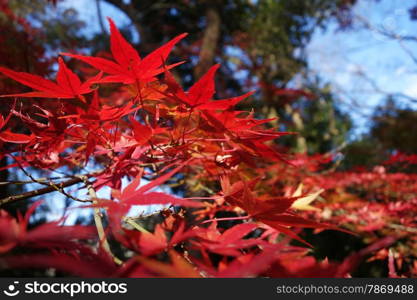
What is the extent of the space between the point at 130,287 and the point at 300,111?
5.98 m

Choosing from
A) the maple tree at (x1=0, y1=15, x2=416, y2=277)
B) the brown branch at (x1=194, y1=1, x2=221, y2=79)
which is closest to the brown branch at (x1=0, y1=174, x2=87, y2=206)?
the maple tree at (x1=0, y1=15, x2=416, y2=277)

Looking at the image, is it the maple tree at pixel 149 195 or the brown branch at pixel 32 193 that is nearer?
the maple tree at pixel 149 195

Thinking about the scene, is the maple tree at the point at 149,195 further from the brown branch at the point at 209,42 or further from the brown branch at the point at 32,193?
the brown branch at the point at 209,42

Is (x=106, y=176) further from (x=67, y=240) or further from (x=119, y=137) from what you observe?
(x=67, y=240)

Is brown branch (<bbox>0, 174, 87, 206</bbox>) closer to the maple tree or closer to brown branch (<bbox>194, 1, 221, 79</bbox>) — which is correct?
the maple tree

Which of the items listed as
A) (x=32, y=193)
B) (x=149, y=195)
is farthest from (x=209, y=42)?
(x=149, y=195)

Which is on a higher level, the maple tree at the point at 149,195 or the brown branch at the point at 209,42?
the brown branch at the point at 209,42

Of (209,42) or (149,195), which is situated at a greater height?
(209,42)

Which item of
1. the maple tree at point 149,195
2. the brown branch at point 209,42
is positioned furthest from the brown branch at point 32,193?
the brown branch at point 209,42

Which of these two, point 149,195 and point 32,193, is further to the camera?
point 32,193

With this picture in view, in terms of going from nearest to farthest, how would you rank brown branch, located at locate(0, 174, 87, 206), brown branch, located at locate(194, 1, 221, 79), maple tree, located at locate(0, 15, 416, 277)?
maple tree, located at locate(0, 15, 416, 277) → brown branch, located at locate(0, 174, 87, 206) → brown branch, located at locate(194, 1, 221, 79)

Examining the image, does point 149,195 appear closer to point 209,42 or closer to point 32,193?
point 32,193

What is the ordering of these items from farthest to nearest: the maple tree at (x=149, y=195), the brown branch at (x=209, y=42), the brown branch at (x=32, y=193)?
the brown branch at (x=209, y=42) < the brown branch at (x=32, y=193) < the maple tree at (x=149, y=195)

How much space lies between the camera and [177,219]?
411mm
